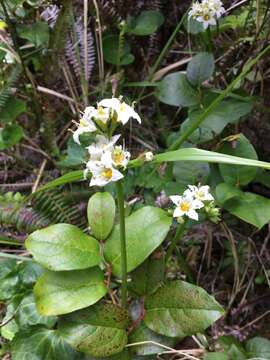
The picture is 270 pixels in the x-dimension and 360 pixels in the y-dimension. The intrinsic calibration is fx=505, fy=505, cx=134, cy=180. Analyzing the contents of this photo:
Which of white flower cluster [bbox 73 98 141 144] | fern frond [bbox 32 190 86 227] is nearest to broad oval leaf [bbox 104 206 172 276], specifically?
white flower cluster [bbox 73 98 141 144]

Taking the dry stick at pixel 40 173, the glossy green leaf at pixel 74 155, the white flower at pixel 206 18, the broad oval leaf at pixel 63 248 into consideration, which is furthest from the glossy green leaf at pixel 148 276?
the white flower at pixel 206 18

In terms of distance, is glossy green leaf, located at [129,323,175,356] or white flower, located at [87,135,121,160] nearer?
white flower, located at [87,135,121,160]

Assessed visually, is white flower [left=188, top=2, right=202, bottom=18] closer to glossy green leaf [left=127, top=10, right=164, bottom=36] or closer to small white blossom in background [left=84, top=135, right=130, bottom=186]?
glossy green leaf [left=127, top=10, right=164, bottom=36]

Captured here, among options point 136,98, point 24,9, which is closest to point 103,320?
point 136,98

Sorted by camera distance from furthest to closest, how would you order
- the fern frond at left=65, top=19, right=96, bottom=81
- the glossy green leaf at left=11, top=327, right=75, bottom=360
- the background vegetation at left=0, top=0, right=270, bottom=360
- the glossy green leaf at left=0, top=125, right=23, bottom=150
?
the fern frond at left=65, top=19, right=96, bottom=81
the glossy green leaf at left=0, top=125, right=23, bottom=150
the background vegetation at left=0, top=0, right=270, bottom=360
the glossy green leaf at left=11, top=327, right=75, bottom=360

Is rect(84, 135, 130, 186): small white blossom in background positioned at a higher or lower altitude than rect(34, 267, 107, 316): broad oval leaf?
higher

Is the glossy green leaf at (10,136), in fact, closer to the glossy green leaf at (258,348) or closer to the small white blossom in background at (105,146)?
the small white blossom in background at (105,146)
